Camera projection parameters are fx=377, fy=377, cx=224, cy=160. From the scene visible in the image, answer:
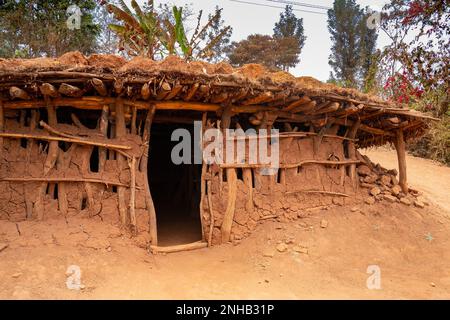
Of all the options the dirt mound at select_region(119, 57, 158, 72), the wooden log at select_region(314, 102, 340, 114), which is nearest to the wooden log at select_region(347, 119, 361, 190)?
the wooden log at select_region(314, 102, 340, 114)

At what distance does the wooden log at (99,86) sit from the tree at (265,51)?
16.4m

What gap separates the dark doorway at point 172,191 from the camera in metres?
7.09

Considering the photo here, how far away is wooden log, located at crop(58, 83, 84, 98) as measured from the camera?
16.0ft

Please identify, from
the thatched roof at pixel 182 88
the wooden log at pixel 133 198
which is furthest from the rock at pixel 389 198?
the wooden log at pixel 133 198

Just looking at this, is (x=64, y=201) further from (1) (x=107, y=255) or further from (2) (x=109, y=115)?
(2) (x=109, y=115)

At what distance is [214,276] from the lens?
16.2ft

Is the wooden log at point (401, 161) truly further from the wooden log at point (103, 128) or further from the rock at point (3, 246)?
the rock at point (3, 246)

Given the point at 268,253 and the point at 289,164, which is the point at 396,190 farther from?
the point at 268,253

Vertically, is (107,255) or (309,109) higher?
(309,109)

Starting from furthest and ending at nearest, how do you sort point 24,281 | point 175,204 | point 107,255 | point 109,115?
point 175,204 → point 109,115 → point 107,255 → point 24,281

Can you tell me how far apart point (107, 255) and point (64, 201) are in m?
1.03

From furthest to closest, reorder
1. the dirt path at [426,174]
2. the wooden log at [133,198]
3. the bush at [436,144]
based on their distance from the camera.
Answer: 1. the bush at [436,144]
2. the dirt path at [426,174]
3. the wooden log at [133,198]

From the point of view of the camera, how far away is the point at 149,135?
5.88 metres

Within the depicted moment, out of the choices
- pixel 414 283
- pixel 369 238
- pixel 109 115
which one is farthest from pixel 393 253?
pixel 109 115
